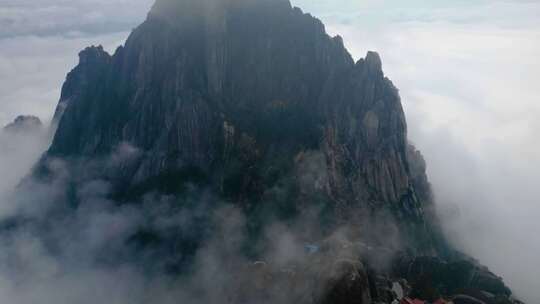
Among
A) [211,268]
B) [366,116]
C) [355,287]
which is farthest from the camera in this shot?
[366,116]

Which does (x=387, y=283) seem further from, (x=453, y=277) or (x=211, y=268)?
(x=211, y=268)

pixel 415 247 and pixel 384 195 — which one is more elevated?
pixel 384 195

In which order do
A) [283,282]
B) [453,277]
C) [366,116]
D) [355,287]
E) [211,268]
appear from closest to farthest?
[355,287]
[283,282]
[453,277]
[211,268]
[366,116]

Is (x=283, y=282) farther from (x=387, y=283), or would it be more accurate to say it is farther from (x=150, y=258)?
(x=150, y=258)

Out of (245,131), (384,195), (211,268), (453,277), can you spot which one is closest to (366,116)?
(384,195)

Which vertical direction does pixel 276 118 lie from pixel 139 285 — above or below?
above

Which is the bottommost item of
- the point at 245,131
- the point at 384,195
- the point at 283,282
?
the point at 283,282

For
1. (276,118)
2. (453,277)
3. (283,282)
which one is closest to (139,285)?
(283,282)

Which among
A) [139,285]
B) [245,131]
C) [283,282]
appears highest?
[245,131]

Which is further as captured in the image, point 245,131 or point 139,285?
point 245,131
